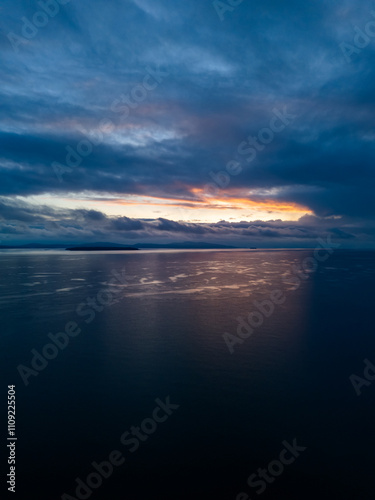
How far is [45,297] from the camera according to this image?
27609 mm

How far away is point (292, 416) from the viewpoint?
8.99 metres

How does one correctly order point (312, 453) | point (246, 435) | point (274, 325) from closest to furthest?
1. point (312, 453)
2. point (246, 435)
3. point (274, 325)

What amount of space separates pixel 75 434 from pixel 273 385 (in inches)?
257

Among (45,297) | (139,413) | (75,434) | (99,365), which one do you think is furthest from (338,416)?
(45,297)

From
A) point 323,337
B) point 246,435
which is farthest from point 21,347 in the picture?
point 323,337

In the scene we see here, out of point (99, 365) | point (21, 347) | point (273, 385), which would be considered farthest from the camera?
point (21, 347)

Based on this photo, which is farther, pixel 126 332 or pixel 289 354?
pixel 126 332

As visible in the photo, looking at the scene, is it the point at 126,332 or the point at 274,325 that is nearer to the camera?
the point at 126,332

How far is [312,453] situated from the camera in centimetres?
748

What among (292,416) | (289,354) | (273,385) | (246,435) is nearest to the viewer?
(246,435)

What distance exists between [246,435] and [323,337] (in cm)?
1030

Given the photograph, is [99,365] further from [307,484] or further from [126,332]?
[307,484]

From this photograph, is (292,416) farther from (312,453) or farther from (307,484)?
(307,484)

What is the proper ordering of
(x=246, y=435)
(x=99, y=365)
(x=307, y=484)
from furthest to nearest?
(x=99, y=365), (x=246, y=435), (x=307, y=484)
